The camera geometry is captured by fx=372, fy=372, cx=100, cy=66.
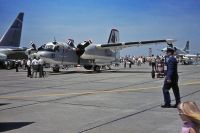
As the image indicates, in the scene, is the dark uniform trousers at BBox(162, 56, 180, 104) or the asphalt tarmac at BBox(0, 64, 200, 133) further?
the dark uniform trousers at BBox(162, 56, 180, 104)

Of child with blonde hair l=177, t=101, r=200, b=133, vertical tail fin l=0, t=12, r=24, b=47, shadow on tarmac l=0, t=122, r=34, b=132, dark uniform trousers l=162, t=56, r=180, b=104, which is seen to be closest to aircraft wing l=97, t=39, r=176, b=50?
vertical tail fin l=0, t=12, r=24, b=47

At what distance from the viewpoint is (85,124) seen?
8375 mm

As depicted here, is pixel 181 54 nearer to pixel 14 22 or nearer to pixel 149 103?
pixel 14 22

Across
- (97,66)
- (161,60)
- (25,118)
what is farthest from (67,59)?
(25,118)

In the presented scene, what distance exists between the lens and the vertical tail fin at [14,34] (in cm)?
5586

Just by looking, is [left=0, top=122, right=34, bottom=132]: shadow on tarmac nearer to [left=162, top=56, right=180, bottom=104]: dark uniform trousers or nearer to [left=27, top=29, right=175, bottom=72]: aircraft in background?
[left=162, top=56, right=180, bottom=104]: dark uniform trousers

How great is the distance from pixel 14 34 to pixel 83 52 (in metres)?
22.2

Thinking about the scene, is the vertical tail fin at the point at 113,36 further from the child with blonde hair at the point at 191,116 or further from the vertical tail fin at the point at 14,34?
the child with blonde hair at the point at 191,116

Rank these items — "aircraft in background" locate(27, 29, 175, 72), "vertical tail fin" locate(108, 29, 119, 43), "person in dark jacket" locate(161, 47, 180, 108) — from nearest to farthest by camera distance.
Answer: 1. "person in dark jacket" locate(161, 47, 180, 108)
2. "aircraft in background" locate(27, 29, 175, 72)
3. "vertical tail fin" locate(108, 29, 119, 43)

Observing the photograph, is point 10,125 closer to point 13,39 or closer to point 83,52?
point 83,52

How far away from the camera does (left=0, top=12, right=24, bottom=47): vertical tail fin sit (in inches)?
2199

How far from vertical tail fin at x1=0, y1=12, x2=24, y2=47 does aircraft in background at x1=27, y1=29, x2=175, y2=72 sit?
773 inches

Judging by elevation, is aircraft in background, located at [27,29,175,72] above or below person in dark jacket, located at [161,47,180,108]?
above

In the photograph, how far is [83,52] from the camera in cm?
3822
